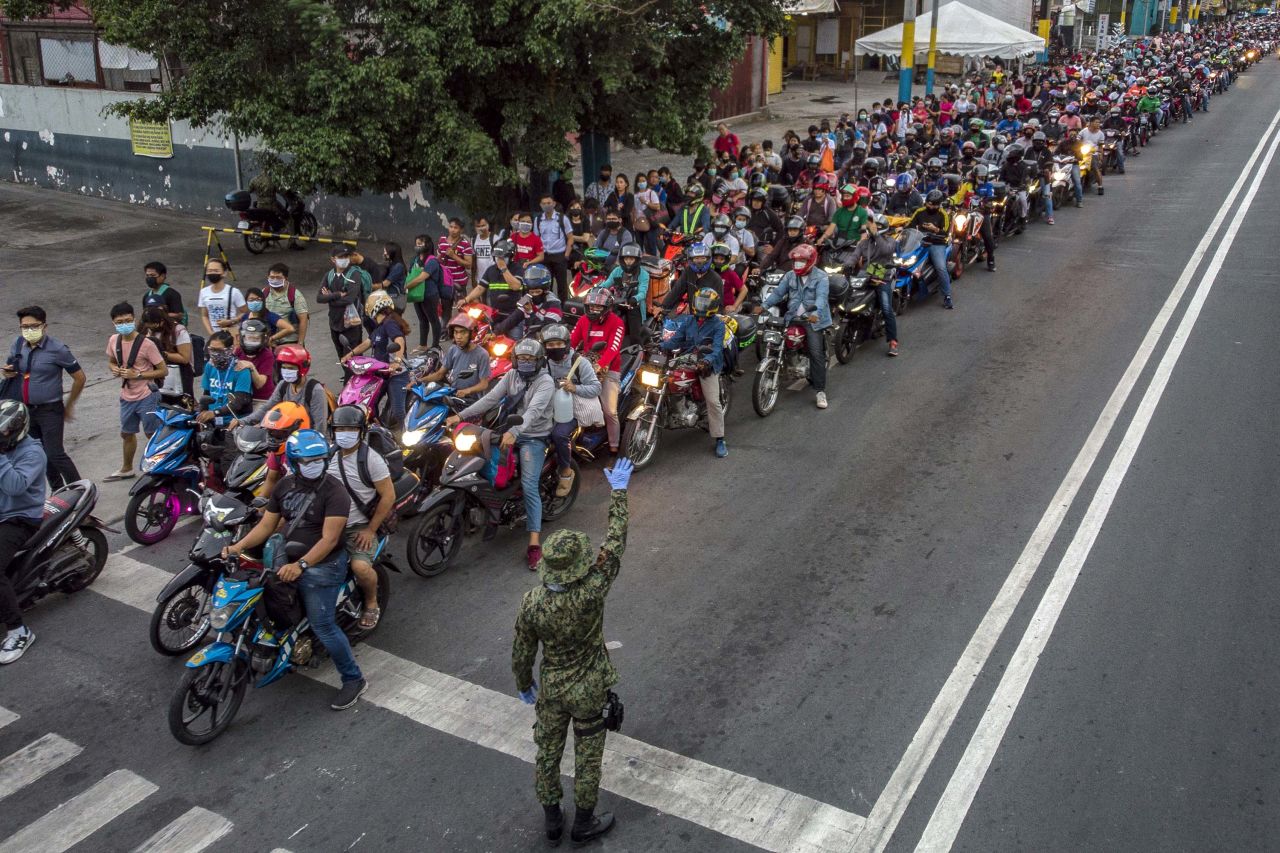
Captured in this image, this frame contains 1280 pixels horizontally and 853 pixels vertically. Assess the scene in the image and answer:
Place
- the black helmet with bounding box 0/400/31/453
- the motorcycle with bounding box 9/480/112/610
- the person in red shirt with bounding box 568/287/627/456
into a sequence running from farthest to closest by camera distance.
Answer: the person in red shirt with bounding box 568/287/627/456 < the motorcycle with bounding box 9/480/112/610 < the black helmet with bounding box 0/400/31/453

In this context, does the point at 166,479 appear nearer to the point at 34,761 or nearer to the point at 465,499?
the point at 465,499

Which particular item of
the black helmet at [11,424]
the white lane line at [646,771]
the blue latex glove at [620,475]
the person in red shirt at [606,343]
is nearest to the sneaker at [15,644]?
the black helmet at [11,424]

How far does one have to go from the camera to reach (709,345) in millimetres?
10281

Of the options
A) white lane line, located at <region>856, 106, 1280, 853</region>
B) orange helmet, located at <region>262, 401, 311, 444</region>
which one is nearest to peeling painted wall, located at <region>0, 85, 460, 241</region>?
orange helmet, located at <region>262, 401, 311, 444</region>

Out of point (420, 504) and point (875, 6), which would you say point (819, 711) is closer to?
point (420, 504)

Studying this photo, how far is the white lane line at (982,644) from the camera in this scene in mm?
5605

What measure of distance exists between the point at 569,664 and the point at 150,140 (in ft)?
71.3

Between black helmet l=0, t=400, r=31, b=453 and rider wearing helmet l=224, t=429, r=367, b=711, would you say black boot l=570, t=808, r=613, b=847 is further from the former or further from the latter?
black helmet l=0, t=400, r=31, b=453

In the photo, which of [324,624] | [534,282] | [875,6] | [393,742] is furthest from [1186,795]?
[875,6]

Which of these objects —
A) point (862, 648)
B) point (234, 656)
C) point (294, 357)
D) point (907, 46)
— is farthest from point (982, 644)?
point (907, 46)

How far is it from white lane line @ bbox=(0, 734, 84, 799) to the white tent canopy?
81.1 ft

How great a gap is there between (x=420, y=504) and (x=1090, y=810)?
536cm

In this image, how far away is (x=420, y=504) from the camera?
865 cm

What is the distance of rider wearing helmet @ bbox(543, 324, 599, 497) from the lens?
336 inches
